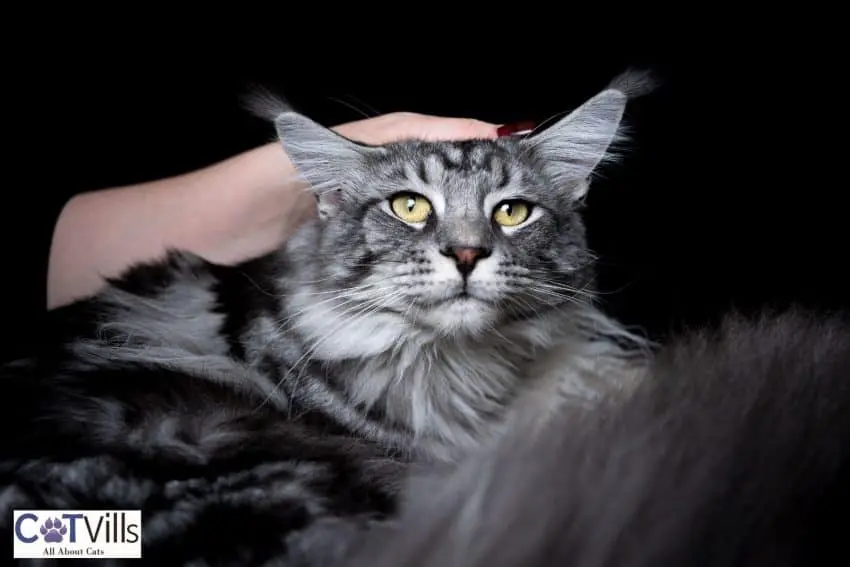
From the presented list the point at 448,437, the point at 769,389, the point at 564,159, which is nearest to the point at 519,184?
the point at 564,159

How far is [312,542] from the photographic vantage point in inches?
33.5

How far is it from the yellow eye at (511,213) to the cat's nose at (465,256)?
0.13 m

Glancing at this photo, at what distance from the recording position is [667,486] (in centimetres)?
72

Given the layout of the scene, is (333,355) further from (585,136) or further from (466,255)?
(585,136)

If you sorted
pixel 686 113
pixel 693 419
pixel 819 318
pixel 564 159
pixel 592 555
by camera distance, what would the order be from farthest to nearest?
pixel 686 113
pixel 564 159
pixel 819 318
pixel 693 419
pixel 592 555

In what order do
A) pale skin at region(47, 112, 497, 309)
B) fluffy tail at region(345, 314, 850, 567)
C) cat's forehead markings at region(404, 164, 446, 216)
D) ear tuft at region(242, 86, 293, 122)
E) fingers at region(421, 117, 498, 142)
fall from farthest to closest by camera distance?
pale skin at region(47, 112, 497, 309) → fingers at region(421, 117, 498, 142) → ear tuft at region(242, 86, 293, 122) → cat's forehead markings at region(404, 164, 446, 216) → fluffy tail at region(345, 314, 850, 567)

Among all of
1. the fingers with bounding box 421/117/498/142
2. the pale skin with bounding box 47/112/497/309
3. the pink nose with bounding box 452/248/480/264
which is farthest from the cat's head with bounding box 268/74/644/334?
the pale skin with bounding box 47/112/497/309

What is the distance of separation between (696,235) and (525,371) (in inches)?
17.8

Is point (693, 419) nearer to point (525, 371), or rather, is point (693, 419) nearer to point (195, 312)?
point (525, 371)

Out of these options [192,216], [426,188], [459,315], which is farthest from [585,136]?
[192,216]

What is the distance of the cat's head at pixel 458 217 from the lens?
41.8 inches

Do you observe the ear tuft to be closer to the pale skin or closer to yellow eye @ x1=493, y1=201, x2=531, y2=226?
the pale skin

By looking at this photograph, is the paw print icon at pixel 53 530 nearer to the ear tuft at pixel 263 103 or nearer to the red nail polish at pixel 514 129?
the ear tuft at pixel 263 103

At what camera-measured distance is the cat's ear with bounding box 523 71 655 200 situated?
121 cm
